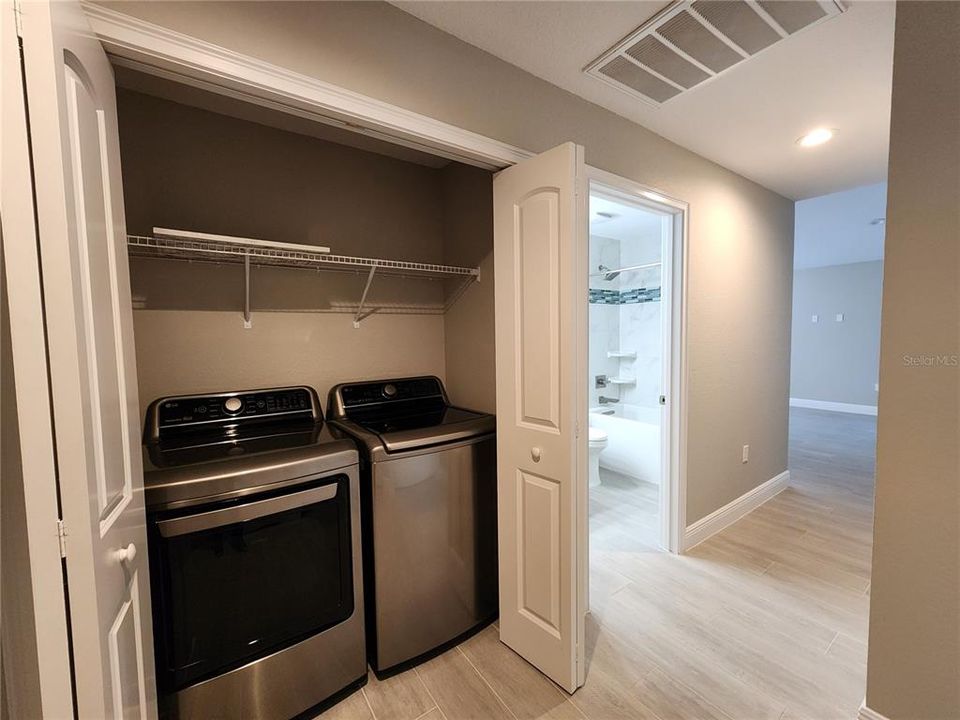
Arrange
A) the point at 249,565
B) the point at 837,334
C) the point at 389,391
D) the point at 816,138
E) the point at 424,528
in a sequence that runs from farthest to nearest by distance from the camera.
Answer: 1. the point at 837,334
2. the point at 816,138
3. the point at 389,391
4. the point at 424,528
5. the point at 249,565

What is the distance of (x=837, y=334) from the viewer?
673 cm

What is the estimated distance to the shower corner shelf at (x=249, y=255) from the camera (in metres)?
1.41

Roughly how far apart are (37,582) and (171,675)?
85cm

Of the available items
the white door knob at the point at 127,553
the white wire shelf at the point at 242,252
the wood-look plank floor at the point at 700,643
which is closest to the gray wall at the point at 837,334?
the wood-look plank floor at the point at 700,643

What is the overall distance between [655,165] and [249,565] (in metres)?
2.62

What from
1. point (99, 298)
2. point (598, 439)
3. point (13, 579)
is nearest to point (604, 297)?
point (598, 439)

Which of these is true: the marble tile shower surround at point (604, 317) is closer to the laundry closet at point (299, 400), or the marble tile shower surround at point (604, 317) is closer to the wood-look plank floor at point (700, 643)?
the wood-look plank floor at point (700, 643)

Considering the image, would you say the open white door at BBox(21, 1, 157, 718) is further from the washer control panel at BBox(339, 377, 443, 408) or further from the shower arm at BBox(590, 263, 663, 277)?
the shower arm at BBox(590, 263, 663, 277)

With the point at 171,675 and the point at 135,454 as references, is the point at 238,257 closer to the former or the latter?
the point at 135,454

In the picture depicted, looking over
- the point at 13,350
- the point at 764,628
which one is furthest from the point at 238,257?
the point at 764,628

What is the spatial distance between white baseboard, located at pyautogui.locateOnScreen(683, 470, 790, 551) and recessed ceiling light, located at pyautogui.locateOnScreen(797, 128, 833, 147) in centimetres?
234

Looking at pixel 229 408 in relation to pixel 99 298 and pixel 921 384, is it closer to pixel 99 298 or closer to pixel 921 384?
pixel 99 298

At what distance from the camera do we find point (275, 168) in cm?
191

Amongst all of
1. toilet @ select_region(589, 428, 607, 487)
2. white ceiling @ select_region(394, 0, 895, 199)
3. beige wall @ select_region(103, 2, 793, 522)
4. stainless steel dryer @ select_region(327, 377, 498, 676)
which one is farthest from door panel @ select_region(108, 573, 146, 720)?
toilet @ select_region(589, 428, 607, 487)
